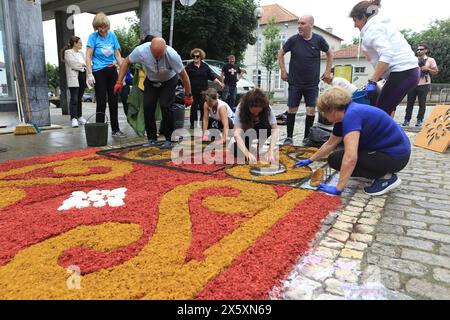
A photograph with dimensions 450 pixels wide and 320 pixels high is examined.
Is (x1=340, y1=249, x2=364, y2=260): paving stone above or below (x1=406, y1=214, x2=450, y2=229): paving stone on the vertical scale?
above

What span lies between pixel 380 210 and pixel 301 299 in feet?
4.71

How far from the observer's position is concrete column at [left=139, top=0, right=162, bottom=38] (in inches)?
311

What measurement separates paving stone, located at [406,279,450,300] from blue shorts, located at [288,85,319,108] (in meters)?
3.84

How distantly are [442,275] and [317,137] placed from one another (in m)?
3.42

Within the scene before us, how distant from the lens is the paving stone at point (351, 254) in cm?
187

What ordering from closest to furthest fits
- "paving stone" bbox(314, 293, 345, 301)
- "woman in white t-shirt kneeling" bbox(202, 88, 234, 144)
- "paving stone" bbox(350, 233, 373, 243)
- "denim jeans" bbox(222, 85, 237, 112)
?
"paving stone" bbox(314, 293, 345, 301)
"paving stone" bbox(350, 233, 373, 243)
"woman in white t-shirt kneeling" bbox(202, 88, 234, 144)
"denim jeans" bbox(222, 85, 237, 112)

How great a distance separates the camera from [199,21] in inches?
731

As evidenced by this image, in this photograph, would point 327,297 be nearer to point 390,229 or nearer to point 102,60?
point 390,229

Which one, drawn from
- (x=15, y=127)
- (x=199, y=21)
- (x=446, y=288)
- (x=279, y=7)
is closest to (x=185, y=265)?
(x=446, y=288)

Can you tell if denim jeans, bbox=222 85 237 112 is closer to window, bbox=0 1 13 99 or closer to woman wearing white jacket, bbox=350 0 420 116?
window, bbox=0 1 13 99

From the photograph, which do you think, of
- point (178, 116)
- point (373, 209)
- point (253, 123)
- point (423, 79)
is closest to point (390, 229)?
point (373, 209)

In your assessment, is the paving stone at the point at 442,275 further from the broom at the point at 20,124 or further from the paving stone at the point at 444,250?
the broom at the point at 20,124

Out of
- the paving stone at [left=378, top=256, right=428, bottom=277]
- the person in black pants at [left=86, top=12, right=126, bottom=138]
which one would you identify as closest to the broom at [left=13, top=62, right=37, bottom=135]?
the person in black pants at [left=86, top=12, right=126, bottom=138]
